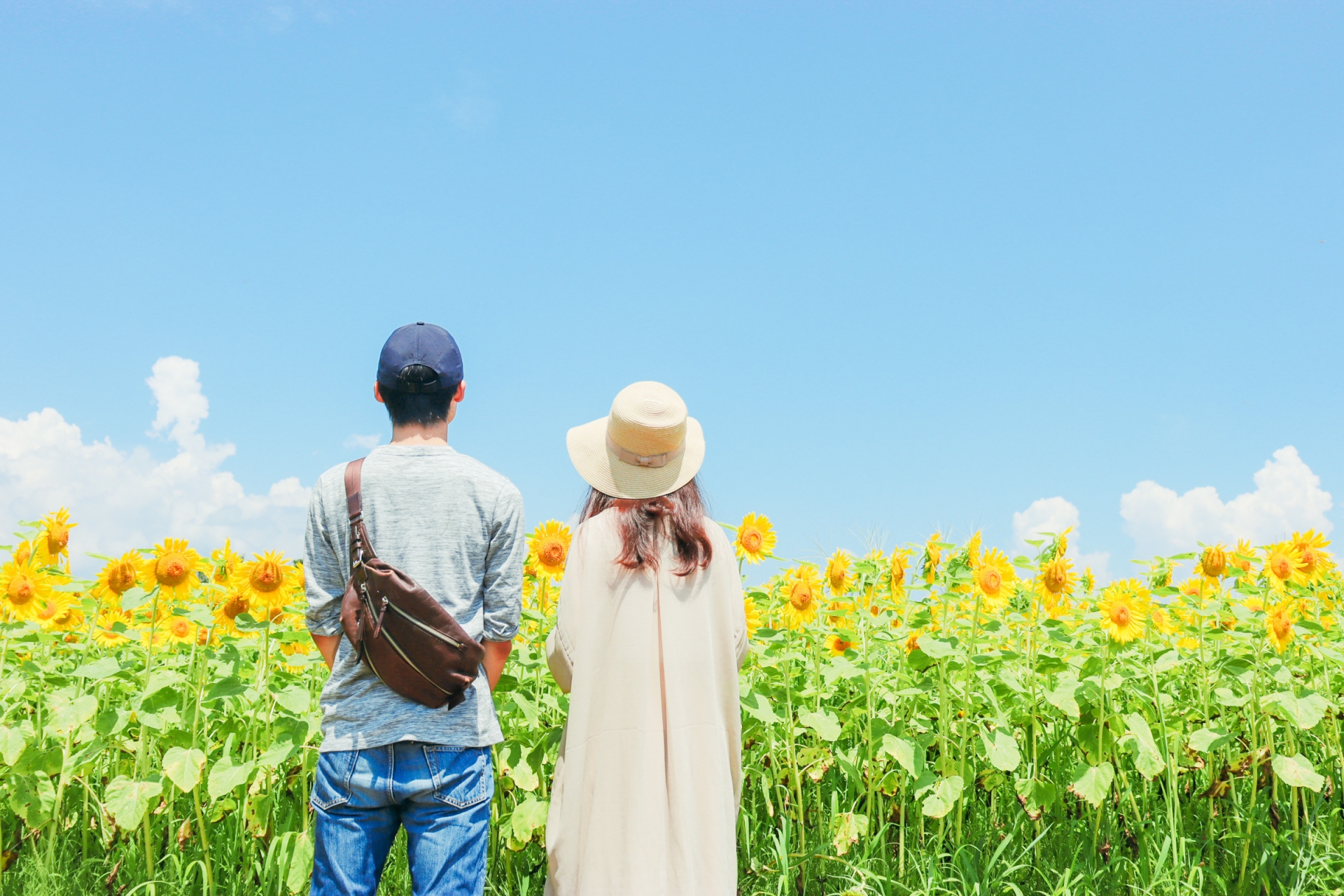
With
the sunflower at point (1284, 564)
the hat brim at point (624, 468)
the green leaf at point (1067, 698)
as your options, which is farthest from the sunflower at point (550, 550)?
the sunflower at point (1284, 564)

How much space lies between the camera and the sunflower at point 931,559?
402 centimetres

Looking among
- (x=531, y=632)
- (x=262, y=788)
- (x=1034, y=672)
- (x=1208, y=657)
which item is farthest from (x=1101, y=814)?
(x=262, y=788)

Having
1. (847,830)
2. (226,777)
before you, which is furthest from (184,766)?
(847,830)

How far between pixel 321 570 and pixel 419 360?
1.81 feet

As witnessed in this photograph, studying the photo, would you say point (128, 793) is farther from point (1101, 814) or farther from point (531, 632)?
point (1101, 814)

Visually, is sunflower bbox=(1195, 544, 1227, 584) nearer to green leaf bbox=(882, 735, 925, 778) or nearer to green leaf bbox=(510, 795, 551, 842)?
green leaf bbox=(882, 735, 925, 778)

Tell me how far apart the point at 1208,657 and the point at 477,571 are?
382 centimetres

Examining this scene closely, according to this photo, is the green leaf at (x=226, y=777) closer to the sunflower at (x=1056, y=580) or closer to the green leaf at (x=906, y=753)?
the green leaf at (x=906, y=753)

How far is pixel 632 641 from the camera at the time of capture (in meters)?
2.43

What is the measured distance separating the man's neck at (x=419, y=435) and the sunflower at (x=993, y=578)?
211 centimetres

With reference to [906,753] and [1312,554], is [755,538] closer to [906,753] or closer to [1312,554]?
[906,753]

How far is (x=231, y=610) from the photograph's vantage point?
11.0 ft

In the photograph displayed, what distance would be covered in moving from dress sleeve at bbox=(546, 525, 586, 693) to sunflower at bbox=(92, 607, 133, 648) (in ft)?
9.19

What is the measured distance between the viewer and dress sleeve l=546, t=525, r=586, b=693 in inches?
96.8
